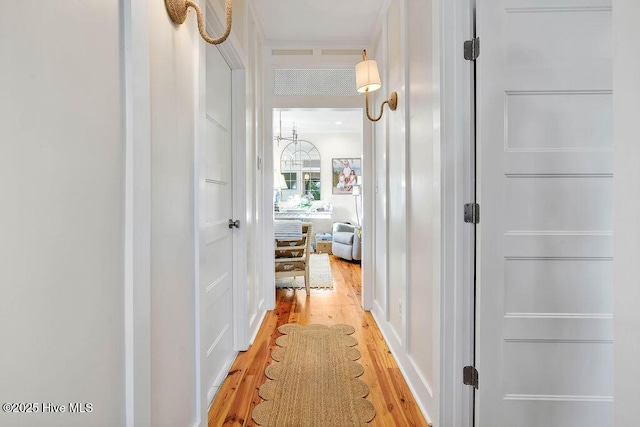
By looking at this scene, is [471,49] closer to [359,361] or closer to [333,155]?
[359,361]

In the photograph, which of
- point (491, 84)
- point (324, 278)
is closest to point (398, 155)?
point (491, 84)

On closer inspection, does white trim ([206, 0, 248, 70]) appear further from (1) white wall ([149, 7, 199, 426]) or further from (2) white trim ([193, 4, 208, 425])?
(1) white wall ([149, 7, 199, 426])

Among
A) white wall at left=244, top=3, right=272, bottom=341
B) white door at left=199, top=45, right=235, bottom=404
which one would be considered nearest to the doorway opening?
white wall at left=244, top=3, right=272, bottom=341

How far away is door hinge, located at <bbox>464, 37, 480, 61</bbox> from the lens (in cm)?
135

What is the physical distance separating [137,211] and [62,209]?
0.23m

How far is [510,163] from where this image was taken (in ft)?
4.33

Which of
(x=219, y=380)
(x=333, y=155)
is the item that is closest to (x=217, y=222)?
(x=219, y=380)

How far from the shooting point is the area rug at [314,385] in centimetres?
162

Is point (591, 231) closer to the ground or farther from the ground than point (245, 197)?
closer to the ground

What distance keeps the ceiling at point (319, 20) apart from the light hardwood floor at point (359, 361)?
269 cm

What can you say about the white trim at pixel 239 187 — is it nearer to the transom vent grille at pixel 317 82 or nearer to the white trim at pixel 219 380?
the white trim at pixel 219 380

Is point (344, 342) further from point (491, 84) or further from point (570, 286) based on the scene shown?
point (491, 84)

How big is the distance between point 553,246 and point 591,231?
0.16 m

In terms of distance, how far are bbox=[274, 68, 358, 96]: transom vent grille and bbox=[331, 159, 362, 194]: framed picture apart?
4.36 meters
